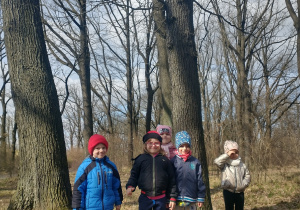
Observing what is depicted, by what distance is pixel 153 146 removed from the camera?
3504 millimetres

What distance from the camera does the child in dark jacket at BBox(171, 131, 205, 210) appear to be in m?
3.43

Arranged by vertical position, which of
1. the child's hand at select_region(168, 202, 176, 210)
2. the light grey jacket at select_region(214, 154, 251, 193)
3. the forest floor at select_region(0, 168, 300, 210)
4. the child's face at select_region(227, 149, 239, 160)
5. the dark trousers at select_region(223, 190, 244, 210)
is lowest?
the forest floor at select_region(0, 168, 300, 210)

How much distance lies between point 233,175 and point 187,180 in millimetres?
1084

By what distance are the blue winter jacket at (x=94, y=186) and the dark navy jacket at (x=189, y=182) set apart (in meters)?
0.84

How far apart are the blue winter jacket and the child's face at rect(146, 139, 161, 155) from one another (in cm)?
56

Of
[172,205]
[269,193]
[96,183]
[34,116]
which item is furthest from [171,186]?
[269,193]

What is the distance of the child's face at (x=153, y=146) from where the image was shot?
3.50 meters

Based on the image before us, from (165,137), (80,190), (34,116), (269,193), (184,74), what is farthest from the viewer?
(269,193)

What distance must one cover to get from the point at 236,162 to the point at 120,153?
1162 centimetres

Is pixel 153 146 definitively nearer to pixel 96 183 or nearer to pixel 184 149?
pixel 184 149

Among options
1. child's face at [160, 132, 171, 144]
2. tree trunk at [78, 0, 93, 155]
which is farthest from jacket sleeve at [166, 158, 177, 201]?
tree trunk at [78, 0, 93, 155]

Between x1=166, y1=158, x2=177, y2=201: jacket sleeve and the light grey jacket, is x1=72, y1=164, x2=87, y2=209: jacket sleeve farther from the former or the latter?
the light grey jacket

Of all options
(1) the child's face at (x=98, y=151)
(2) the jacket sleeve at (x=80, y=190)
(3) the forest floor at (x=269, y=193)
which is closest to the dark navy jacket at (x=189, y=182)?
(1) the child's face at (x=98, y=151)

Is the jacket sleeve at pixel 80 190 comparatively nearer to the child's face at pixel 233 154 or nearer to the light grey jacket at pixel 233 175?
the light grey jacket at pixel 233 175
